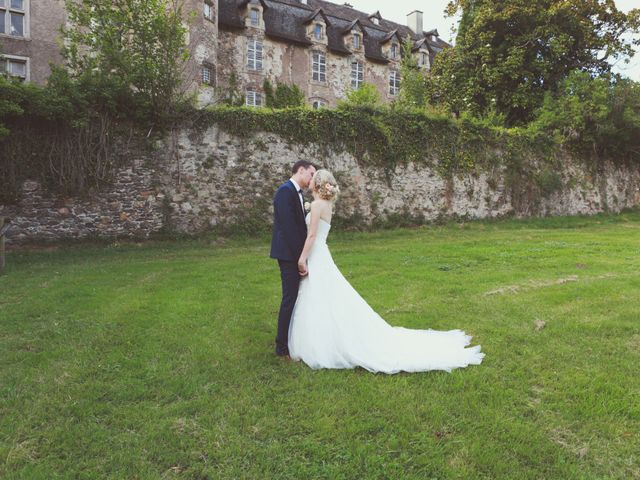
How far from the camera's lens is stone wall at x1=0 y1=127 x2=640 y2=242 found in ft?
44.1

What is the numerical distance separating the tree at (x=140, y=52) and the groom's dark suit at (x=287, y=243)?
10.9 m

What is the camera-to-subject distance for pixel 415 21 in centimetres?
4100

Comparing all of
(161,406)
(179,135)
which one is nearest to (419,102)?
(179,135)

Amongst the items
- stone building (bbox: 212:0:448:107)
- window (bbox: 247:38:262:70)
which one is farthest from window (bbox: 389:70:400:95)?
window (bbox: 247:38:262:70)

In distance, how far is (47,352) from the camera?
487cm

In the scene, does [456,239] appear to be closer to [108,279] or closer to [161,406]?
[108,279]

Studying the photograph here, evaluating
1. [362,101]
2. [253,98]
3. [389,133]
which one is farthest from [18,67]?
[389,133]

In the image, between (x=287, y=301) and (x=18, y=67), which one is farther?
(x=18, y=67)

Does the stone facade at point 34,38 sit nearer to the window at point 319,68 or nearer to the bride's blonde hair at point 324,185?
the window at point 319,68

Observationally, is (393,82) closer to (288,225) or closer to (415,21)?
(415,21)

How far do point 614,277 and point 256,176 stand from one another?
35.4 feet

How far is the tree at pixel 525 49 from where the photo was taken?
23078 millimetres

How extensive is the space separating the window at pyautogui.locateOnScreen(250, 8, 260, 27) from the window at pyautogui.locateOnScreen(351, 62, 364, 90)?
305 inches

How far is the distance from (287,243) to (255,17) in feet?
93.0
